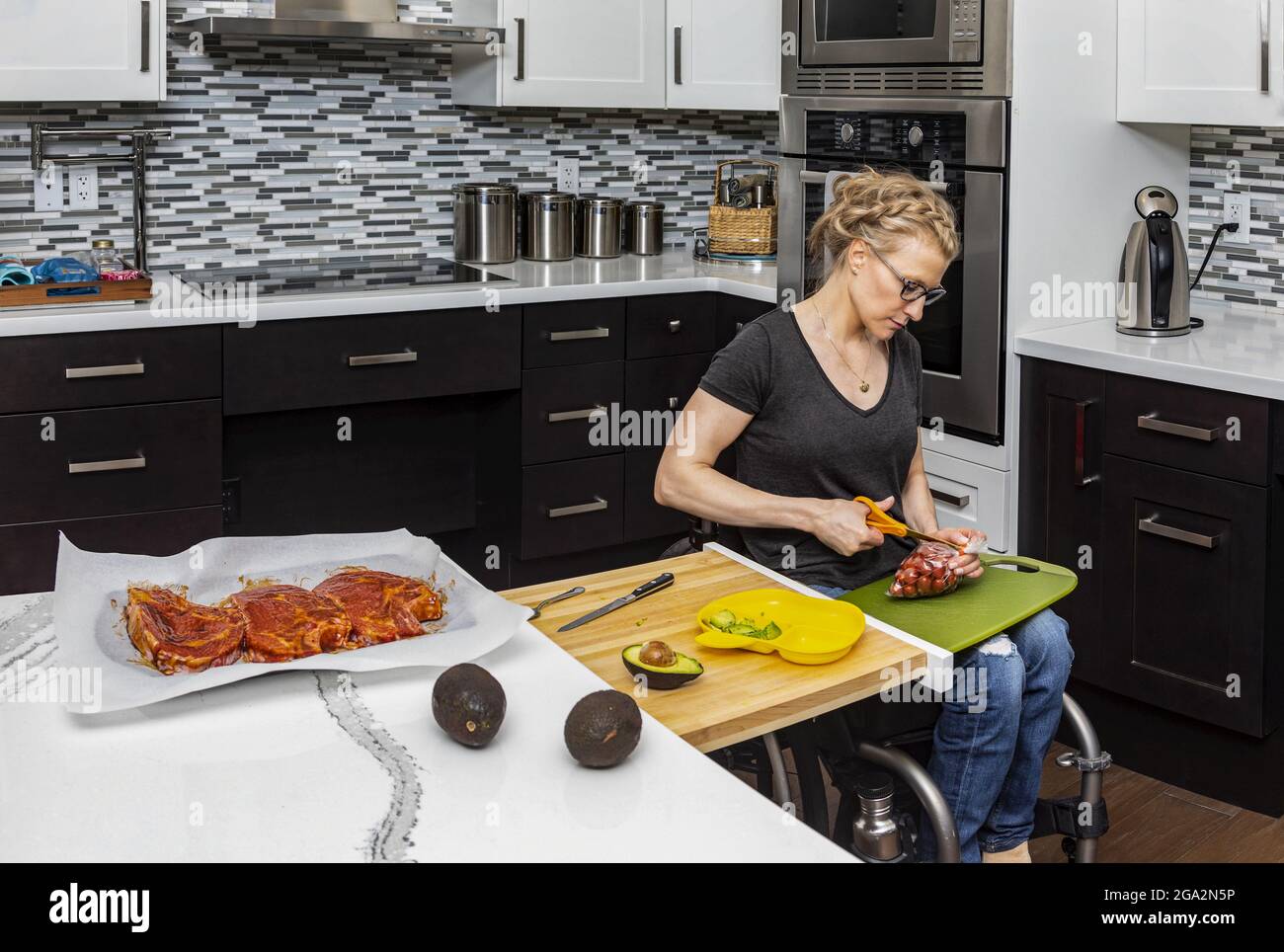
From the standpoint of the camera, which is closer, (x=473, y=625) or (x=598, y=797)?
(x=598, y=797)

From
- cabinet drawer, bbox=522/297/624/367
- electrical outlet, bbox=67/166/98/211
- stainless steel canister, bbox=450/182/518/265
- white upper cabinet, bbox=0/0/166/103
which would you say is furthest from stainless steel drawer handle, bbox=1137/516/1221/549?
electrical outlet, bbox=67/166/98/211

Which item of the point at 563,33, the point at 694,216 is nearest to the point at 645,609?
the point at 563,33

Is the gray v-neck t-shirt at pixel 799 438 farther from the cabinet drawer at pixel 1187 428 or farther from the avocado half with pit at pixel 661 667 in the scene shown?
the cabinet drawer at pixel 1187 428

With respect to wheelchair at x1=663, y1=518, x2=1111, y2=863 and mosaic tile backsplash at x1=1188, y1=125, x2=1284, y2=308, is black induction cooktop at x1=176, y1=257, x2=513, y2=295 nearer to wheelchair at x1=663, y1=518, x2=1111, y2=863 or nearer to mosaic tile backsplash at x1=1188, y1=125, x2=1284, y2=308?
wheelchair at x1=663, y1=518, x2=1111, y2=863

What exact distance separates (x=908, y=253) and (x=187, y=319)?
1.74m

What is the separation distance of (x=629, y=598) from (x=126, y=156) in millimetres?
2389

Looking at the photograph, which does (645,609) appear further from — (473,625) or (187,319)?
(187,319)

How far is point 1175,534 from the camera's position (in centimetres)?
271

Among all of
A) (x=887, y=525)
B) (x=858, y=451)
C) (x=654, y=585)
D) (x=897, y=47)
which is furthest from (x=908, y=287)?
(x=897, y=47)

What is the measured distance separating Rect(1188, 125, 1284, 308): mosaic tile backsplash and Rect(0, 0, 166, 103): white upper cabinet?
2479 mm

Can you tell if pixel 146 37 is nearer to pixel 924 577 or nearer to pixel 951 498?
pixel 951 498

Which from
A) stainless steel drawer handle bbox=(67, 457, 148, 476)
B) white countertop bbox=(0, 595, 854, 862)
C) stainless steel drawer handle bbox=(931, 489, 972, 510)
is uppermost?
stainless steel drawer handle bbox=(67, 457, 148, 476)

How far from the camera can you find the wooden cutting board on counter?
140 cm

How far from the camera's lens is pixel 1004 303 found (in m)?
2.98
